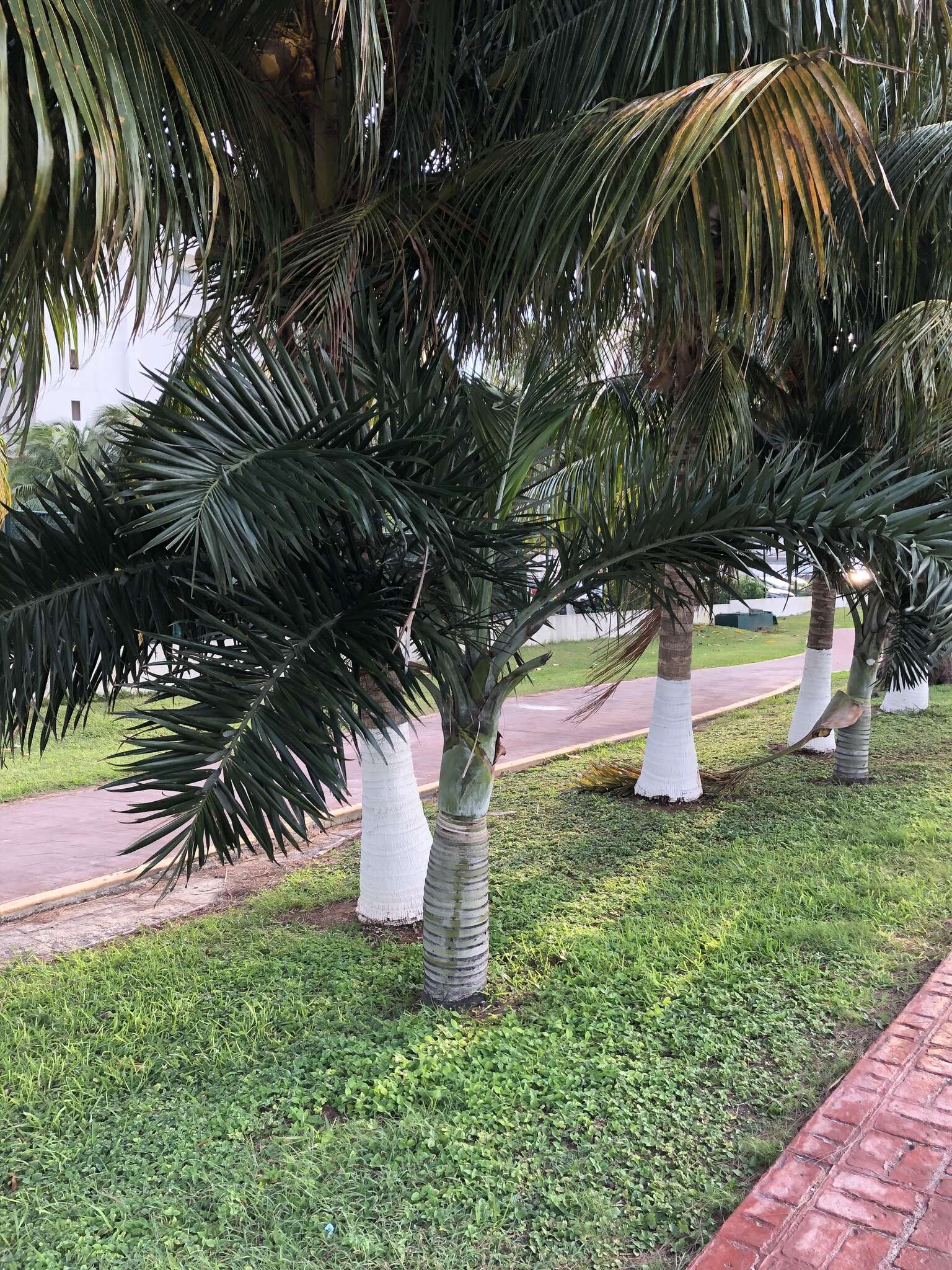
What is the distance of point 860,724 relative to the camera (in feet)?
26.0

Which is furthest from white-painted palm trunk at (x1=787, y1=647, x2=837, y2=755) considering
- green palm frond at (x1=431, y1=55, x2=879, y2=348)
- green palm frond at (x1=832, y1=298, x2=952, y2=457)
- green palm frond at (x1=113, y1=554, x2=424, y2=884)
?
green palm frond at (x1=113, y1=554, x2=424, y2=884)

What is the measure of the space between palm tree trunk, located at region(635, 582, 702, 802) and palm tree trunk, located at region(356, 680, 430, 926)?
9.26 feet

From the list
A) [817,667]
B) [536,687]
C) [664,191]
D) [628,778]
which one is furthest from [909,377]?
[536,687]

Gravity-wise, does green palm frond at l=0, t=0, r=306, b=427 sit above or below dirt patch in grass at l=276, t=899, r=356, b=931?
above

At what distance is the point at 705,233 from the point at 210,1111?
3506 mm

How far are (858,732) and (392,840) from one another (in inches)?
183

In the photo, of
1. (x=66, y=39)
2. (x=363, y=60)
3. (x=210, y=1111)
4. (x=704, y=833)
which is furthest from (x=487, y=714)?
(x=704, y=833)

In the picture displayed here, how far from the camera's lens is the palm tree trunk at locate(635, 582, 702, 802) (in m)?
7.29

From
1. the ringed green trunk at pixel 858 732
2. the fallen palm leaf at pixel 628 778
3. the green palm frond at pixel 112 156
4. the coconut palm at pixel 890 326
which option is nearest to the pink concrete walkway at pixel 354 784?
the fallen palm leaf at pixel 628 778

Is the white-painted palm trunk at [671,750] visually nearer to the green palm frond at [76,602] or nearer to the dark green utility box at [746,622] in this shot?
the green palm frond at [76,602]

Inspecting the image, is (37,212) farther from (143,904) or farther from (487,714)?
(143,904)

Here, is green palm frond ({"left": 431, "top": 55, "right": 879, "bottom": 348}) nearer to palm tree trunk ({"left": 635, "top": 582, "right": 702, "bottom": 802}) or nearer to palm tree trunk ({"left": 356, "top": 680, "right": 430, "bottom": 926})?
palm tree trunk ({"left": 356, "top": 680, "right": 430, "bottom": 926})

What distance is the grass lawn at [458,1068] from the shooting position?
274 cm

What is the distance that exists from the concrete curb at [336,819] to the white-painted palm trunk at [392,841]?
0.81 ft
